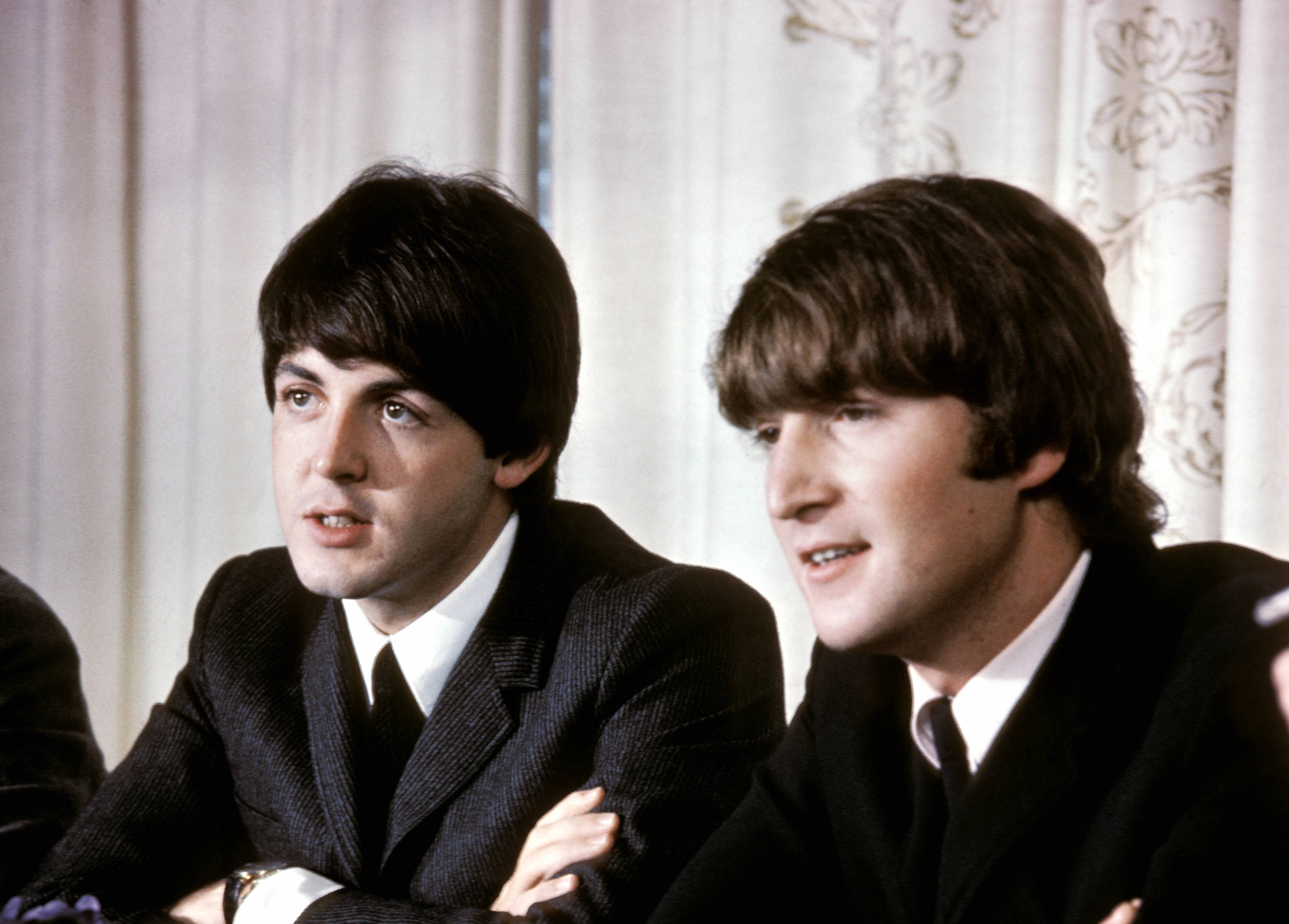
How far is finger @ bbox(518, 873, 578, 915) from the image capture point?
1273 mm

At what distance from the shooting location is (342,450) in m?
1.41

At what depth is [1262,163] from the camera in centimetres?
164

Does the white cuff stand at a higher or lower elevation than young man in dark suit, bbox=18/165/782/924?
lower

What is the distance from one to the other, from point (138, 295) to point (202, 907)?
1.46 m

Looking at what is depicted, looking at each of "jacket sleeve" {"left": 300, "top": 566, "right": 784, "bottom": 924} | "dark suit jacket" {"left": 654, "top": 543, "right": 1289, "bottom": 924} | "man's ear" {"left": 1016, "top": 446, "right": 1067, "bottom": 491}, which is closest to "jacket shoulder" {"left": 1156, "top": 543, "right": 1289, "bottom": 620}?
"dark suit jacket" {"left": 654, "top": 543, "right": 1289, "bottom": 924}

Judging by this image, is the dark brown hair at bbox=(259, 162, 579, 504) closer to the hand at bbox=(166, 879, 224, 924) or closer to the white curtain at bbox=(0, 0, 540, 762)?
the hand at bbox=(166, 879, 224, 924)

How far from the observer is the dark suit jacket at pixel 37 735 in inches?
63.4

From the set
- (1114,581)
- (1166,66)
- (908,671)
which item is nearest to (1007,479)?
(1114,581)

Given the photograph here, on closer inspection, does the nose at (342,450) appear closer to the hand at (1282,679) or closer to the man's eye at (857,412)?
the man's eye at (857,412)

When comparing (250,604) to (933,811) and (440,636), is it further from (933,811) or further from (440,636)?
(933,811)

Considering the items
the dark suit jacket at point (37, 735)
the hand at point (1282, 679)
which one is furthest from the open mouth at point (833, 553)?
the dark suit jacket at point (37, 735)

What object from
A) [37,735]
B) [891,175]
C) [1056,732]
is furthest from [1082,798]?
[37,735]

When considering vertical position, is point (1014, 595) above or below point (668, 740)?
above

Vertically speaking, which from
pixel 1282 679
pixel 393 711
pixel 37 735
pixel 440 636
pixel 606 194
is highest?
pixel 606 194
